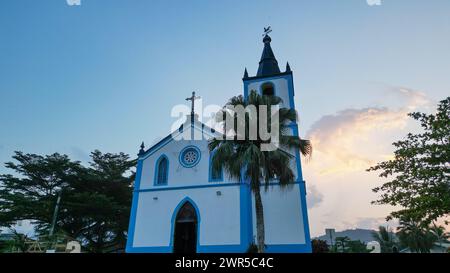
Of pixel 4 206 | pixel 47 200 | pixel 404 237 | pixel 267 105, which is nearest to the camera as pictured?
pixel 267 105

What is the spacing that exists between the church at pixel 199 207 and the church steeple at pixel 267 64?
22.5 feet

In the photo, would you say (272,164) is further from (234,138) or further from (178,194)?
(178,194)

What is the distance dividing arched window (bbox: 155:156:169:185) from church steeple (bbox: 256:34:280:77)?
11.7 m

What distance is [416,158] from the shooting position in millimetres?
13398

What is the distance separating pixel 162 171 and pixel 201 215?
485 centimetres

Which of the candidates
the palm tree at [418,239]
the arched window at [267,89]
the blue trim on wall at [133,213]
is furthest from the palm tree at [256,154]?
the palm tree at [418,239]

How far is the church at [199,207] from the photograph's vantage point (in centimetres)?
1722

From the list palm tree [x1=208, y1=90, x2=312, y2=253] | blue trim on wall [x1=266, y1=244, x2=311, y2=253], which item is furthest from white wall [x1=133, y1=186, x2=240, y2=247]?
palm tree [x1=208, y1=90, x2=312, y2=253]

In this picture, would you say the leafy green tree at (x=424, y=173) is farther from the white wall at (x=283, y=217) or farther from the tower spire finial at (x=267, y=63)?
the tower spire finial at (x=267, y=63)

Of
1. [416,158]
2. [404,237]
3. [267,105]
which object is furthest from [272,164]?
[404,237]

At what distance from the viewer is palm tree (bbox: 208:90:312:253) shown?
42.8 ft

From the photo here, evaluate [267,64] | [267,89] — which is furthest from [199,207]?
[267,64]
